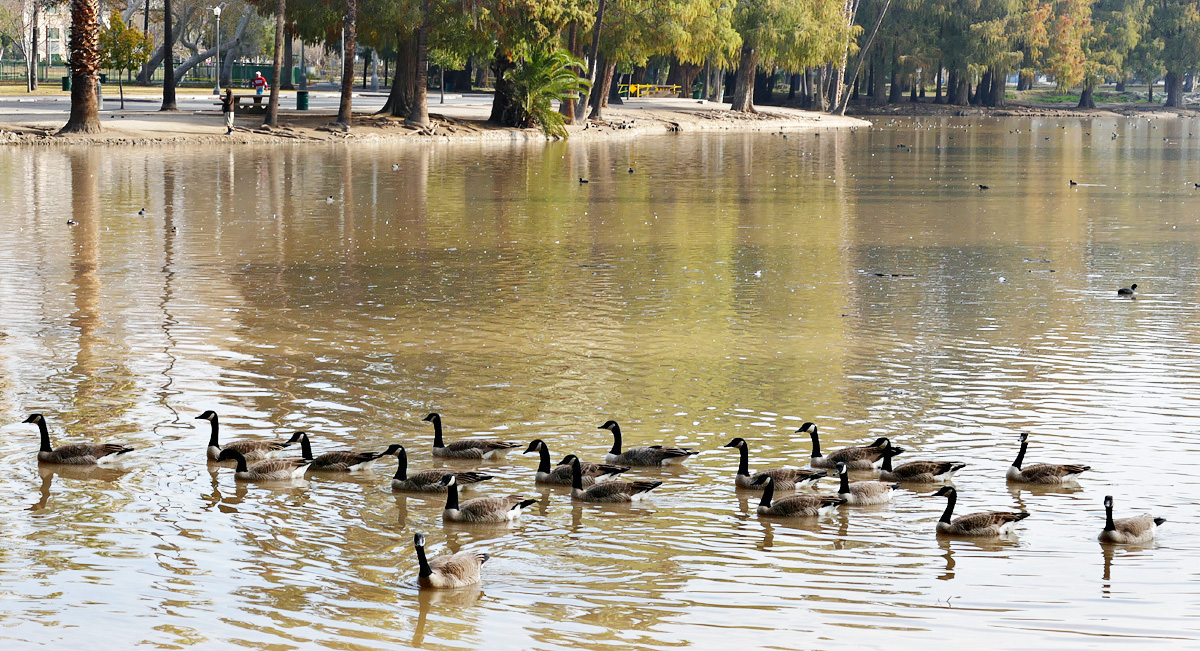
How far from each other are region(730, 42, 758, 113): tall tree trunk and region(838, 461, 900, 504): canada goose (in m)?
79.2

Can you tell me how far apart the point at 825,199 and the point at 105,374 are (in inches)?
1036

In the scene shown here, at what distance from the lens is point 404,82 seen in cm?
6272

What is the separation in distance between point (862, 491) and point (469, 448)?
11.6 feet

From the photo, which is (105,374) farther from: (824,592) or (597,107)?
(597,107)

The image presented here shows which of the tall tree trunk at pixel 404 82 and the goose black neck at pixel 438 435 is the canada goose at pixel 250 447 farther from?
the tall tree trunk at pixel 404 82

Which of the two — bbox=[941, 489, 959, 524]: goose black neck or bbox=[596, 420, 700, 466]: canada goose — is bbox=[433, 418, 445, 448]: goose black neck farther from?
bbox=[941, 489, 959, 524]: goose black neck

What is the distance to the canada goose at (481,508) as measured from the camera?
11523 mm

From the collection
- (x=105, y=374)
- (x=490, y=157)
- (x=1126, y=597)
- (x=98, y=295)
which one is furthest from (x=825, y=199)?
(x=1126, y=597)

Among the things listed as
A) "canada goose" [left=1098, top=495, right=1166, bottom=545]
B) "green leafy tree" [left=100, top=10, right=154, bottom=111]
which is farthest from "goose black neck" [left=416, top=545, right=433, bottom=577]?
"green leafy tree" [left=100, top=10, right=154, bottom=111]

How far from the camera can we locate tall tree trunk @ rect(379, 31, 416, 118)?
61750 mm

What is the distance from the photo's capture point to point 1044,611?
984cm

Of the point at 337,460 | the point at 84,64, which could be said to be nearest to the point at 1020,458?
the point at 337,460

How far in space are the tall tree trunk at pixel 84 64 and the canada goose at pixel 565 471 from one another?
39.6m

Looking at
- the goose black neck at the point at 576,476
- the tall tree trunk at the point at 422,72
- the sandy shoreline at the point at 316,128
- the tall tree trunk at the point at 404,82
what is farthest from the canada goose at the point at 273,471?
the tall tree trunk at the point at 404,82
